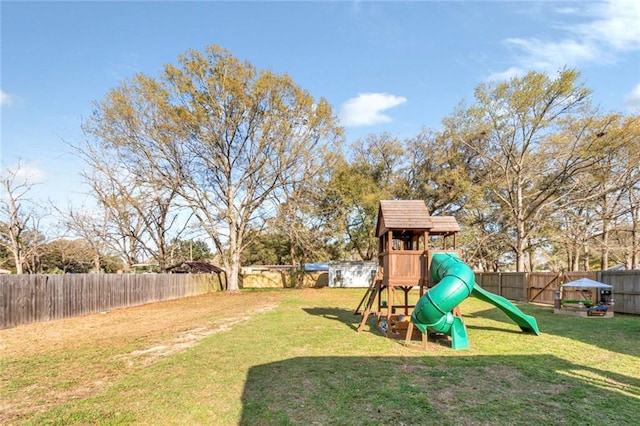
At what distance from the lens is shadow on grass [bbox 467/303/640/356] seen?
26.9 feet

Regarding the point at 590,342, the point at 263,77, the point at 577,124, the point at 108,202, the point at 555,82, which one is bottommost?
the point at 590,342

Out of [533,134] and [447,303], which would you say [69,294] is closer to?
[447,303]

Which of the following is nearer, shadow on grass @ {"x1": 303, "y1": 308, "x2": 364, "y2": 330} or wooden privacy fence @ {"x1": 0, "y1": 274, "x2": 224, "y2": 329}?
wooden privacy fence @ {"x1": 0, "y1": 274, "x2": 224, "y2": 329}

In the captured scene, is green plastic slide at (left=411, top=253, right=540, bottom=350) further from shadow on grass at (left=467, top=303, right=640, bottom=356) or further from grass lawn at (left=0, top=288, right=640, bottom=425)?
shadow on grass at (left=467, top=303, right=640, bottom=356)

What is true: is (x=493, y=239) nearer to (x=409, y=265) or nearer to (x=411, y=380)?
(x=409, y=265)

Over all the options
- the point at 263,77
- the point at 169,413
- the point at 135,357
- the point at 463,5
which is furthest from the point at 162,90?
the point at 169,413

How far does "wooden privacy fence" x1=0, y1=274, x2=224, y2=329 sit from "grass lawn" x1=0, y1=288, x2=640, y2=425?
102cm

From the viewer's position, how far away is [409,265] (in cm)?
1000

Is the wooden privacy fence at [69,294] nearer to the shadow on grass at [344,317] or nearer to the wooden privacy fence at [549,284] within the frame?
the shadow on grass at [344,317]

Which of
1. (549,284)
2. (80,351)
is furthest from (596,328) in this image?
(80,351)

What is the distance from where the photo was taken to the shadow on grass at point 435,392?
424 centimetres

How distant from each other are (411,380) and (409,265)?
4607 mm

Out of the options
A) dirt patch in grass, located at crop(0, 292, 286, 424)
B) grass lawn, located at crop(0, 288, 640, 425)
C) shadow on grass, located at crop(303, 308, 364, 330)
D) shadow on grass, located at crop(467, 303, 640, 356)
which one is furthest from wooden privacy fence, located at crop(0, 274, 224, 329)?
shadow on grass, located at crop(467, 303, 640, 356)

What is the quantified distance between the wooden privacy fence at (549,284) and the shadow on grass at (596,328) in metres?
0.77
